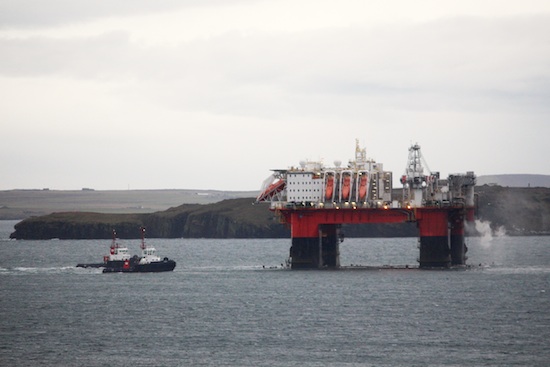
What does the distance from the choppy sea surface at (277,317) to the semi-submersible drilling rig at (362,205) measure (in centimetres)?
293

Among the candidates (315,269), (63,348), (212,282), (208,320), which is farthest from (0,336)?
(315,269)

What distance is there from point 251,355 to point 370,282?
3693 centimetres

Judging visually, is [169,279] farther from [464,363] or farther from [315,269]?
[464,363]

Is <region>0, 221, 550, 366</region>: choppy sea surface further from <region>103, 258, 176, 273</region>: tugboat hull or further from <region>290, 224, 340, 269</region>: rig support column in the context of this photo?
<region>103, 258, 176, 273</region>: tugboat hull

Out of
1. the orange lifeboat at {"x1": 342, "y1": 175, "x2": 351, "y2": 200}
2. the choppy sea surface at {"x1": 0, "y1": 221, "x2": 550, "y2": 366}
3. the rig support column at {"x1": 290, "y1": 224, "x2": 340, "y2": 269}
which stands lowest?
the choppy sea surface at {"x1": 0, "y1": 221, "x2": 550, "y2": 366}

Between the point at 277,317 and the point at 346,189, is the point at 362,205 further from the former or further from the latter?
the point at 277,317

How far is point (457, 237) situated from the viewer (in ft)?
367

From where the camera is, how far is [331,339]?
227 ft

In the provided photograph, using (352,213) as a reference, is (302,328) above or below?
below

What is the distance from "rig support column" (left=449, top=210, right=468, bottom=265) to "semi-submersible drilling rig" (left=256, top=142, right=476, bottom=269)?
88 millimetres

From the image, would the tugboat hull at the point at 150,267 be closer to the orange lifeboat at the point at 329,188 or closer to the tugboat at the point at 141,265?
the tugboat at the point at 141,265

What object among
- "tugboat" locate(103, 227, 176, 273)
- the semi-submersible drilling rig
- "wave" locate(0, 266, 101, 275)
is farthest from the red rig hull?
"wave" locate(0, 266, 101, 275)

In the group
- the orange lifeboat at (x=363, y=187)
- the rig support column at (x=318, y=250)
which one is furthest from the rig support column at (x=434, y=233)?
the rig support column at (x=318, y=250)

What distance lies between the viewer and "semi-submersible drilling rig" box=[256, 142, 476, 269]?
351 ft
